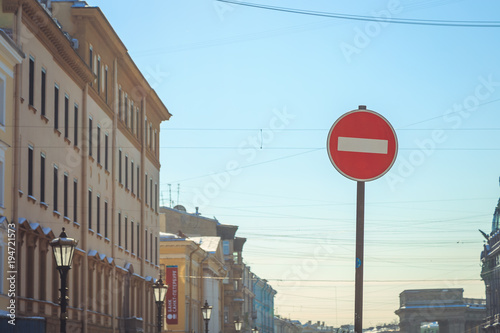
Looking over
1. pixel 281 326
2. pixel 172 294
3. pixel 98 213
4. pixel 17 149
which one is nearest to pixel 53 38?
pixel 17 149

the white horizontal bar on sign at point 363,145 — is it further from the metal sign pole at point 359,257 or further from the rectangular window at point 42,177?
the rectangular window at point 42,177

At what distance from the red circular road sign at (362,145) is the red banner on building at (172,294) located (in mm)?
56670

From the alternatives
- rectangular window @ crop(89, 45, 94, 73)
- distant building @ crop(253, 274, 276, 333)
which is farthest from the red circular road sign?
distant building @ crop(253, 274, 276, 333)

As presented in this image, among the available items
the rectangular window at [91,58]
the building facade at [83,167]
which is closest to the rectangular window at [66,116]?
the building facade at [83,167]

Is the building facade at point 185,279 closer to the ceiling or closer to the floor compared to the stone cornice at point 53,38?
closer to the floor

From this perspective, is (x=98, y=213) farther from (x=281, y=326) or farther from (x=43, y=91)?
(x=281, y=326)

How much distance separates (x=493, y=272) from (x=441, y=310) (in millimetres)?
41346

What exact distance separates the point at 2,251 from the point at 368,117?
69.7ft

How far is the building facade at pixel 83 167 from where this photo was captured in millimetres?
30031

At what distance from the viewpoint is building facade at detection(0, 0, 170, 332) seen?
3003cm

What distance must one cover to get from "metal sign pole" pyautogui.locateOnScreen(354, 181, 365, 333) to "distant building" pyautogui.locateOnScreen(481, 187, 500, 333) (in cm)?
12217

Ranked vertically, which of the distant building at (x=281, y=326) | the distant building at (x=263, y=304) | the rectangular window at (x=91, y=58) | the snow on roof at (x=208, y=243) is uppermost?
the rectangular window at (x=91, y=58)

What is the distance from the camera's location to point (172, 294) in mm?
64125

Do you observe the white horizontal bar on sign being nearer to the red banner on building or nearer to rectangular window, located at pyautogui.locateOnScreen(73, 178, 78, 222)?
rectangular window, located at pyautogui.locateOnScreen(73, 178, 78, 222)
